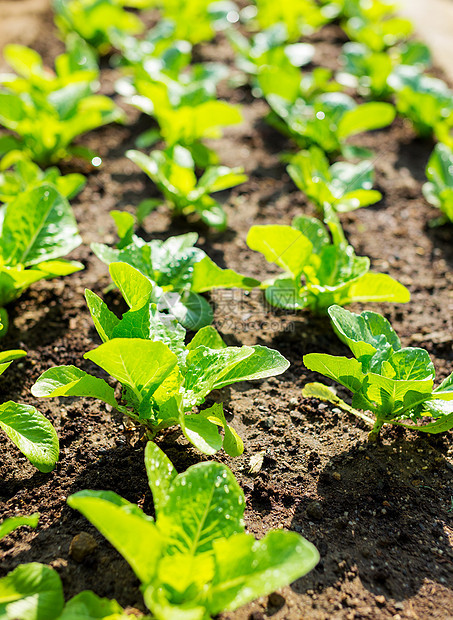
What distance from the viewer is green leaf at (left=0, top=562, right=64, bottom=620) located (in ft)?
4.41

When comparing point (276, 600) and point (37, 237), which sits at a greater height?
point (37, 237)

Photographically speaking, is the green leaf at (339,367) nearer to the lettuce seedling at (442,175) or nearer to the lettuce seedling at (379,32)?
the lettuce seedling at (442,175)

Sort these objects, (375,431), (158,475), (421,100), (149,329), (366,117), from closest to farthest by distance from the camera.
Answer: (158,475) < (149,329) < (375,431) < (366,117) < (421,100)

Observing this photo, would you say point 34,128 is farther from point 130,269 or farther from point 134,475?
point 134,475

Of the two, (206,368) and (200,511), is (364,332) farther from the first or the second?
(200,511)

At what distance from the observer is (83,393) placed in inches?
68.2

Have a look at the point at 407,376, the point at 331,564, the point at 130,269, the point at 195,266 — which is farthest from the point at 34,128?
the point at 331,564

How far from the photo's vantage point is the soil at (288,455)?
158 cm

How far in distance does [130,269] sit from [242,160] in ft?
6.41

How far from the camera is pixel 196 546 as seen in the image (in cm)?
145

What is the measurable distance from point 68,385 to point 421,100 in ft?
9.76

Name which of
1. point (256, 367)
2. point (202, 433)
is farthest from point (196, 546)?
point (256, 367)

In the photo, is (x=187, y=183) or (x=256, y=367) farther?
(x=187, y=183)

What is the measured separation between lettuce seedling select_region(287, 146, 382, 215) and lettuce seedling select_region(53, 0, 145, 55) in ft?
7.44
